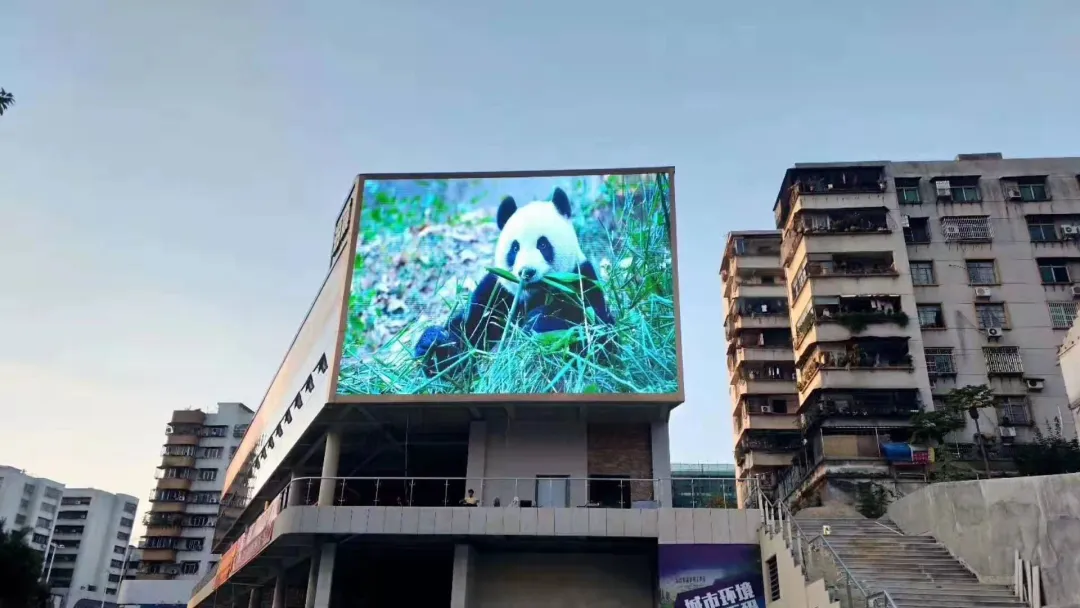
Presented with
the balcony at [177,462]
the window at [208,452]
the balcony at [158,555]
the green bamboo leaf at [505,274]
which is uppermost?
the window at [208,452]

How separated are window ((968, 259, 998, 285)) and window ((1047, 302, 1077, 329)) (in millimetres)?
2529

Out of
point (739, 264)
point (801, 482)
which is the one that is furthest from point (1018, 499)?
point (739, 264)

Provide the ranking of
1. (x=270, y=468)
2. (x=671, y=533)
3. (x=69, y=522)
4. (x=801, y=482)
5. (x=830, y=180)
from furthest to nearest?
(x=69, y=522) → (x=830, y=180) → (x=801, y=482) → (x=270, y=468) → (x=671, y=533)

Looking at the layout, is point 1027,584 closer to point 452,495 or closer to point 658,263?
point 658,263

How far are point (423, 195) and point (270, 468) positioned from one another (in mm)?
14090

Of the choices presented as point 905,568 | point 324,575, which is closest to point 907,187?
point 905,568

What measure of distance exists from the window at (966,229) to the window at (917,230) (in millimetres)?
738

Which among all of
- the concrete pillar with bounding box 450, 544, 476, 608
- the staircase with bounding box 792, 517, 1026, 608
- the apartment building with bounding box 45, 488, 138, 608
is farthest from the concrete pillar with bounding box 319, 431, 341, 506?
the apartment building with bounding box 45, 488, 138, 608

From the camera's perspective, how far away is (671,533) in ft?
65.2

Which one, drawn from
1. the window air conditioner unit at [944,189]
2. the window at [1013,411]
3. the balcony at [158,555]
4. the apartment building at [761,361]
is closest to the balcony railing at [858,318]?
the window at [1013,411]

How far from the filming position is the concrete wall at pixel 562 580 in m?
21.7

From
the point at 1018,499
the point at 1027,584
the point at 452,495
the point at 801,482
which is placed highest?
the point at 801,482

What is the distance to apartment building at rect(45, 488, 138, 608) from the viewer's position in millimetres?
87500

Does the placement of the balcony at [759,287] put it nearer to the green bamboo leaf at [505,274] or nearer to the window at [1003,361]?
the window at [1003,361]
